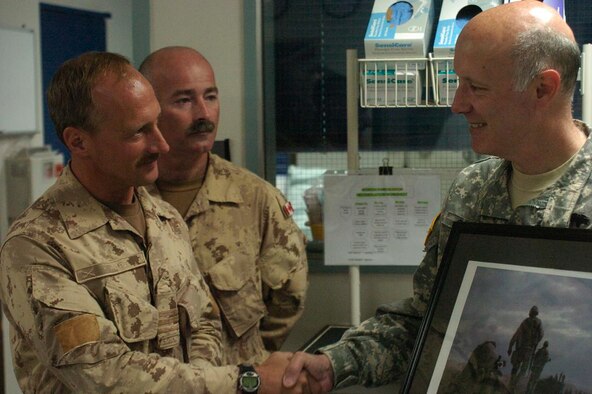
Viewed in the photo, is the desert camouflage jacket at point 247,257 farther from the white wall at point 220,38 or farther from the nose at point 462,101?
the nose at point 462,101

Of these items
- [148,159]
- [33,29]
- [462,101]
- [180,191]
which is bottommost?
[180,191]

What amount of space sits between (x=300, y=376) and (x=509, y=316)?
54 cm

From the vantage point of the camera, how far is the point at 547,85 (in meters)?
1.44

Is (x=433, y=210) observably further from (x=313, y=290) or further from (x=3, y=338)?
(x=3, y=338)

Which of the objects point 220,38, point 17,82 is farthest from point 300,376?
point 17,82

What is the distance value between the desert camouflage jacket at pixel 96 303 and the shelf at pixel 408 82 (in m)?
0.84

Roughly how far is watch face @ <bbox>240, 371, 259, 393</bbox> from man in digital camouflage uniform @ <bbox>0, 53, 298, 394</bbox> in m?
0.02

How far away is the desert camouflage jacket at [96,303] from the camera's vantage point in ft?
5.08

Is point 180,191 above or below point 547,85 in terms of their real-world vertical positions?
below

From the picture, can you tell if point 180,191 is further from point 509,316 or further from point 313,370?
point 509,316

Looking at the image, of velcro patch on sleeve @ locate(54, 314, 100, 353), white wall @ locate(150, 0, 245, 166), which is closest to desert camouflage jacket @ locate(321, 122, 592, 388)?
velcro patch on sleeve @ locate(54, 314, 100, 353)

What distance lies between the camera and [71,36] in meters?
6.55

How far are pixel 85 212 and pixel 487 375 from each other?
0.90 m

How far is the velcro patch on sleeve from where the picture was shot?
1.53 metres
